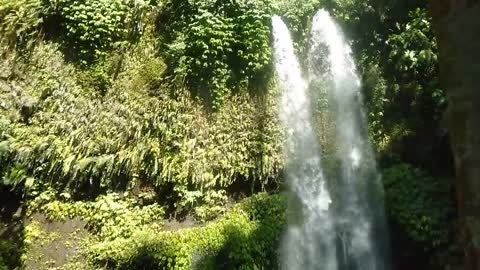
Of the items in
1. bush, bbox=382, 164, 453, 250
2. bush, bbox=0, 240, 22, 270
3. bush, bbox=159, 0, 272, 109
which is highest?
bush, bbox=159, 0, 272, 109

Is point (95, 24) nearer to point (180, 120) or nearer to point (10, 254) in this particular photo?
point (180, 120)

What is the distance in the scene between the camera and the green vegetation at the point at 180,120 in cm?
689

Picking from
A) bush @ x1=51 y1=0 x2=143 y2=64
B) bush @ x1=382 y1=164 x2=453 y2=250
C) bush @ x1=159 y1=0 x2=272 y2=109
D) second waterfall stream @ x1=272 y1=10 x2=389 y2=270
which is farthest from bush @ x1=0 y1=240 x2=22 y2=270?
bush @ x1=382 y1=164 x2=453 y2=250

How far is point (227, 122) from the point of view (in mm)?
7898

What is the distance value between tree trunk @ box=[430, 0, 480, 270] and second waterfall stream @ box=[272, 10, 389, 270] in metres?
5.96

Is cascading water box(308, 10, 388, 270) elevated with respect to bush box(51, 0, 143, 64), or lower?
lower

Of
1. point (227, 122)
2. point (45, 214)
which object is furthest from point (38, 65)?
point (227, 122)

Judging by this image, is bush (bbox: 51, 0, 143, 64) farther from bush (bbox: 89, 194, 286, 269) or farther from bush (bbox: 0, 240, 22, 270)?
bush (bbox: 89, 194, 286, 269)

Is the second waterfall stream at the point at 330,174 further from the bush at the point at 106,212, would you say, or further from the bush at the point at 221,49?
the bush at the point at 106,212

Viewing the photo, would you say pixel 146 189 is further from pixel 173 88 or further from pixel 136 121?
pixel 173 88

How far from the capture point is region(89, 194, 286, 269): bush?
6.62m

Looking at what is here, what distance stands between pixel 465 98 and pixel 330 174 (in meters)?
6.53

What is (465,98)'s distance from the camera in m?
1.25

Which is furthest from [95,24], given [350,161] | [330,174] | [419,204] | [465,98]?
[465,98]
